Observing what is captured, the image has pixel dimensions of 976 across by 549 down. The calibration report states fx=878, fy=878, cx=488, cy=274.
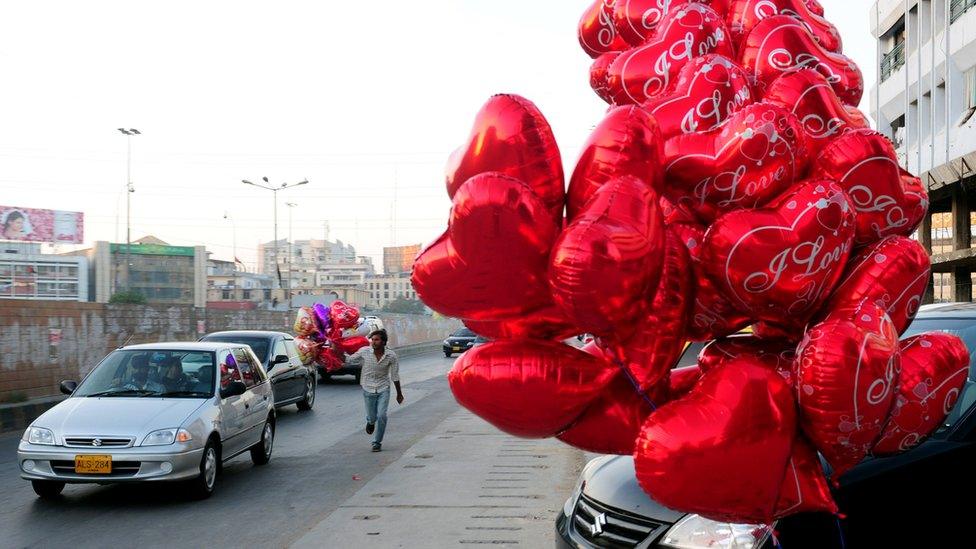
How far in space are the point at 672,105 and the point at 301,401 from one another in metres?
14.9

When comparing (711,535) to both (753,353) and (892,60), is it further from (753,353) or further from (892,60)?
(892,60)

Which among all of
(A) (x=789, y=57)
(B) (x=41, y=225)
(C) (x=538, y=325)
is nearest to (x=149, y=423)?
(C) (x=538, y=325)

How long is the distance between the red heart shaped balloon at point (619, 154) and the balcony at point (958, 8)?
70.8 ft

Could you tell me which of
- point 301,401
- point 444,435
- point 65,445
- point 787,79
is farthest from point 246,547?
point 301,401

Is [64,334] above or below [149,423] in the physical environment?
above

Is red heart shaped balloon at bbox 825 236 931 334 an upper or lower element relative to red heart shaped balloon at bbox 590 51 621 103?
Answer: lower

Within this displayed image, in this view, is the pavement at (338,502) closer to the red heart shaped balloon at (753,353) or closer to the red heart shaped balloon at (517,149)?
the red heart shaped balloon at (753,353)

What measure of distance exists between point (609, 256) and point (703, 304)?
76 cm

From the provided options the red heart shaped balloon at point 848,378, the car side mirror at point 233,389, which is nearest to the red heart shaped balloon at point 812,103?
the red heart shaped balloon at point 848,378

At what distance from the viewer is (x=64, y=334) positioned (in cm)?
1777

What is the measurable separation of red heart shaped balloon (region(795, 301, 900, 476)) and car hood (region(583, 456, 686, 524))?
1.08 metres

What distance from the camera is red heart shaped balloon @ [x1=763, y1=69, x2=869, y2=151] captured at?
11.0 feet

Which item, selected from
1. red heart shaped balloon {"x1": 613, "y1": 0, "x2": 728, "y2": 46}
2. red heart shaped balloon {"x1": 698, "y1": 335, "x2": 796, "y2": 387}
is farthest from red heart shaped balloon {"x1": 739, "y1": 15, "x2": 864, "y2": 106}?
red heart shaped balloon {"x1": 698, "y1": 335, "x2": 796, "y2": 387}

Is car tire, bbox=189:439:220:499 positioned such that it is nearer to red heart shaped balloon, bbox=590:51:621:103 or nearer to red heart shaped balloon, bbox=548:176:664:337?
red heart shaped balloon, bbox=590:51:621:103
